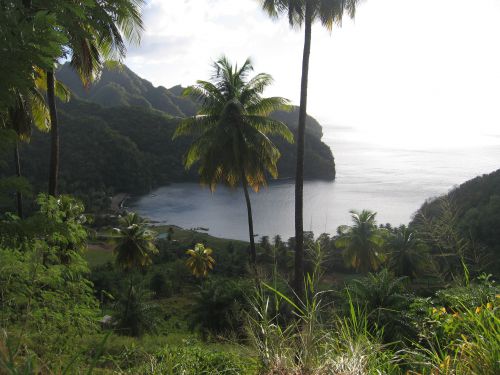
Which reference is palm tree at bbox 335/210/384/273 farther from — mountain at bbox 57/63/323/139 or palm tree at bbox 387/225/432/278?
mountain at bbox 57/63/323/139

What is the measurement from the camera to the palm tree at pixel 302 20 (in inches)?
396

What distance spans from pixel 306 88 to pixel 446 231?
804 centimetres

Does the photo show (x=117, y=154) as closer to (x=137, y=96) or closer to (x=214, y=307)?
(x=137, y=96)

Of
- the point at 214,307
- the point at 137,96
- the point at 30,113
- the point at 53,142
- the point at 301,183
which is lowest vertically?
the point at 214,307

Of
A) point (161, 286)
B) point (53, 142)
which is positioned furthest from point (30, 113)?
point (161, 286)

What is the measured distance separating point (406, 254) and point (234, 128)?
57.5ft

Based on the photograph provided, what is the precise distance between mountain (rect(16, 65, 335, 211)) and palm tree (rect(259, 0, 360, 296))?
63.1 meters

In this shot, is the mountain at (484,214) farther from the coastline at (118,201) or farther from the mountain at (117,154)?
the coastline at (118,201)

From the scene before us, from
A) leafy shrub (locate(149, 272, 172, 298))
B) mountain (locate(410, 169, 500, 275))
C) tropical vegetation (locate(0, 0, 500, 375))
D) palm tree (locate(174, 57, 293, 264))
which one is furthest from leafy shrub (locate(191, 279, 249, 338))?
mountain (locate(410, 169, 500, 275))

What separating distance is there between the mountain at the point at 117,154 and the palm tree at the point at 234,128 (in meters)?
58.6

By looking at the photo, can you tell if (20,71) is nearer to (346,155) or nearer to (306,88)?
(306,88)

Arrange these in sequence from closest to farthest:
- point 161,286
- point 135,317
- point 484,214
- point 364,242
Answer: point 135,317, point 364,242, point 161,286, point 484,214

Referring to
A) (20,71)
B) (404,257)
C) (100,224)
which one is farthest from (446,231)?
(100,224)

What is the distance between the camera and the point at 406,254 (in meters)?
26.3
